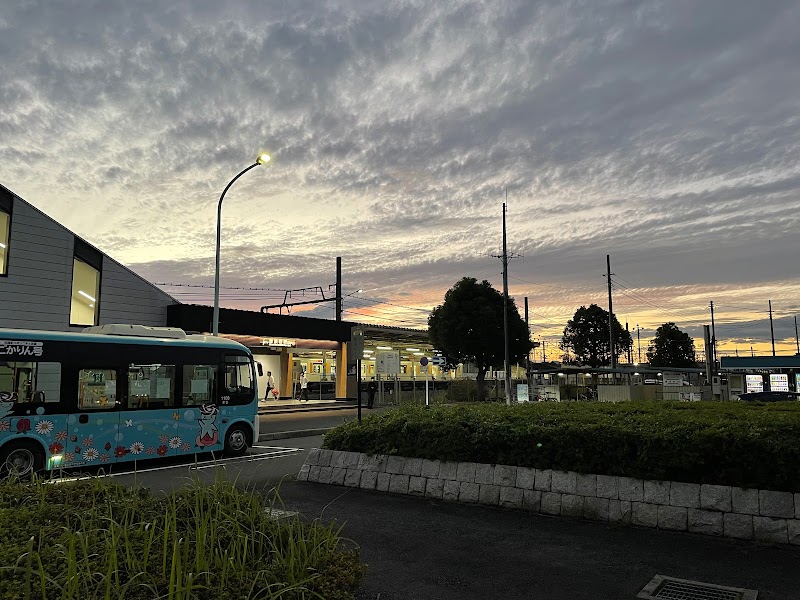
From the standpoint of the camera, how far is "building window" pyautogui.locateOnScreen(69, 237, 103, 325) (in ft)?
74.4

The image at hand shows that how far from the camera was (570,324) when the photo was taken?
256 feet

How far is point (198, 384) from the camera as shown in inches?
561

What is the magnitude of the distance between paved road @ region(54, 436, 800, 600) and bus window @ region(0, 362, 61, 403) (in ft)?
19.0

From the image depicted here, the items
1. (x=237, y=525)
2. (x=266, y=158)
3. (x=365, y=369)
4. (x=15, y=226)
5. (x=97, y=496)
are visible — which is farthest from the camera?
(x=365, y=369)

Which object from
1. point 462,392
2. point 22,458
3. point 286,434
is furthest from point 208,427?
point 462,392

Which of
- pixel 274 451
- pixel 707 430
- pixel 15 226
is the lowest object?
pixel 274 451

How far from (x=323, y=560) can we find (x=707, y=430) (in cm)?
529

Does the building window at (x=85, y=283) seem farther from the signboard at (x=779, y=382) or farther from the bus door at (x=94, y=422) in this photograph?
the signboard at (x=779, y=382)

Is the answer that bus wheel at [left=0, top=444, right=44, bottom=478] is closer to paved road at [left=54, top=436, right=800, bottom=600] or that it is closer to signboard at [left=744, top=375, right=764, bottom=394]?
paved road at [left=54, top=436, right=800, bottom=600]

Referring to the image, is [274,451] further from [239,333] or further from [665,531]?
[239,333]

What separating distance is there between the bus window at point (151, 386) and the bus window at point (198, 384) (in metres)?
0.35

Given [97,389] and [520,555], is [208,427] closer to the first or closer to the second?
[97,389]

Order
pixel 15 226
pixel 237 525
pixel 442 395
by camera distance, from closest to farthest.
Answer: pixel 237 525 → pixel 15 226 → pixel 442 395

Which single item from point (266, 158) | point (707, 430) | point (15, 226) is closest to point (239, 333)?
point (15, 226)
